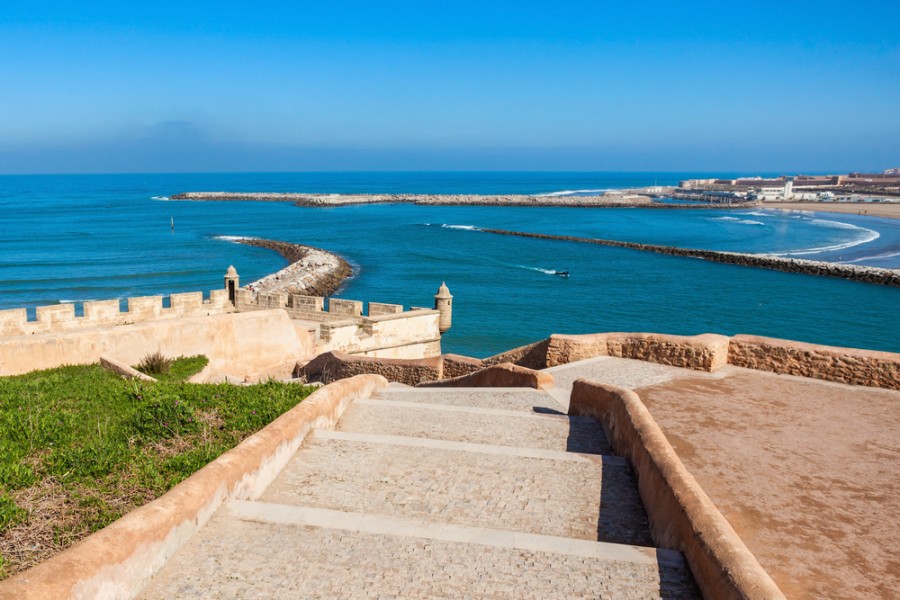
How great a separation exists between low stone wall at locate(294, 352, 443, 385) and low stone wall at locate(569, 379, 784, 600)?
25.5 feet

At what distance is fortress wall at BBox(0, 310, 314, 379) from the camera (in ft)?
38.7

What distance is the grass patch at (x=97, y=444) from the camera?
459 cm

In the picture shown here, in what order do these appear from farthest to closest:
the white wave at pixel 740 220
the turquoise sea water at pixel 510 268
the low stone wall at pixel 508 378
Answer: the white wave at pixel 740 220 → the turquoise sea water at pixel 510 268 → the low stone wall at pixel 508 378

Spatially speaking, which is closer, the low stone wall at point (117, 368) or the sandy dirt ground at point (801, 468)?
the sandy dirt ground at point (801, 468)

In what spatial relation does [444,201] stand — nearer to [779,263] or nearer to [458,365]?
[779,263]

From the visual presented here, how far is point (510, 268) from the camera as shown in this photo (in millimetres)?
53938

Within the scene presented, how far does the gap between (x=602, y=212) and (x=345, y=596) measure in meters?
114

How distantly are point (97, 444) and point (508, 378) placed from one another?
21.8 ft

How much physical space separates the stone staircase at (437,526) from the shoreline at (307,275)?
28613 mm

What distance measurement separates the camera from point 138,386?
8.14 meters

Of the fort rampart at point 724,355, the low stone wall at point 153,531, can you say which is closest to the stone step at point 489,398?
the fort rampart at point 724,355

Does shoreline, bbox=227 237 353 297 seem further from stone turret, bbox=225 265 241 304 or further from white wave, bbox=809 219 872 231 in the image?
white wave, bbox=809 219 872 231

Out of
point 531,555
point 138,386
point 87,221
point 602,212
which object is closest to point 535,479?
point 531,555

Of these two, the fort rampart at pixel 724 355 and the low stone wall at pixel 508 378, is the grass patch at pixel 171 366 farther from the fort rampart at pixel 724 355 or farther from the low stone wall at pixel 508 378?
the fort rampart at pixel 724 355
